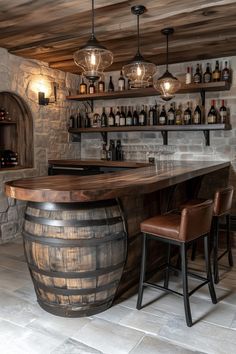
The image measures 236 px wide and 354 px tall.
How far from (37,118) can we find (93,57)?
209 centimetres

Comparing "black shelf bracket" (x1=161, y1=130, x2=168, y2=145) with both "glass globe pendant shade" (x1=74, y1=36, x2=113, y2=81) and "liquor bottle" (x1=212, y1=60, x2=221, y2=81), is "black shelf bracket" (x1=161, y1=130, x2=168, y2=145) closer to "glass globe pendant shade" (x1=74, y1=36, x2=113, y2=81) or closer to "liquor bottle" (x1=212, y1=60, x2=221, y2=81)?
"liquor bottle" (x1=212, y1=60, x2=221, y2=81)

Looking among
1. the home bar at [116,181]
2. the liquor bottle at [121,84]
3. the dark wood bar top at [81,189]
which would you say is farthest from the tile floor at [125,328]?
the liquor bottle at [121,84]

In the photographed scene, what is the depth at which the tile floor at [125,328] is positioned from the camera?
1.90 metres

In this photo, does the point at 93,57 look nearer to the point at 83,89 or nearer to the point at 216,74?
the point at 216,74

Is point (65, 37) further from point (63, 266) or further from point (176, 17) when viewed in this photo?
point (63, 266)

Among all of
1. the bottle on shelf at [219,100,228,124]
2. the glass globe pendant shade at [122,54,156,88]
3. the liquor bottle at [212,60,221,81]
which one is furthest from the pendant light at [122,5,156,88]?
the bottle on shelf at [219,100,228,124]

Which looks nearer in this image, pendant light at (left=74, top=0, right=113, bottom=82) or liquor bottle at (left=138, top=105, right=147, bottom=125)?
pendant light at (left=74, top=0, right=113, bottom=82)

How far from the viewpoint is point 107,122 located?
5.10m

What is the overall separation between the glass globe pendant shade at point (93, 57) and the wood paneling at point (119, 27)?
1.27 feet

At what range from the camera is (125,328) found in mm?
2096

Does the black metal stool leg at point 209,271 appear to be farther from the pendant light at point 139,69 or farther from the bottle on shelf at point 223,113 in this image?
the bottle on shelf at point 223,113

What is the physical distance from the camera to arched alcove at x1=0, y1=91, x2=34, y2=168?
14.3ft

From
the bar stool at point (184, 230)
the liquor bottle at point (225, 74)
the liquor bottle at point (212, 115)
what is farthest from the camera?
the liquor bottle at point (212, 115)

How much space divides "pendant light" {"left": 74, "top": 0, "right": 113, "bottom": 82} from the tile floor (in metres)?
1.91
